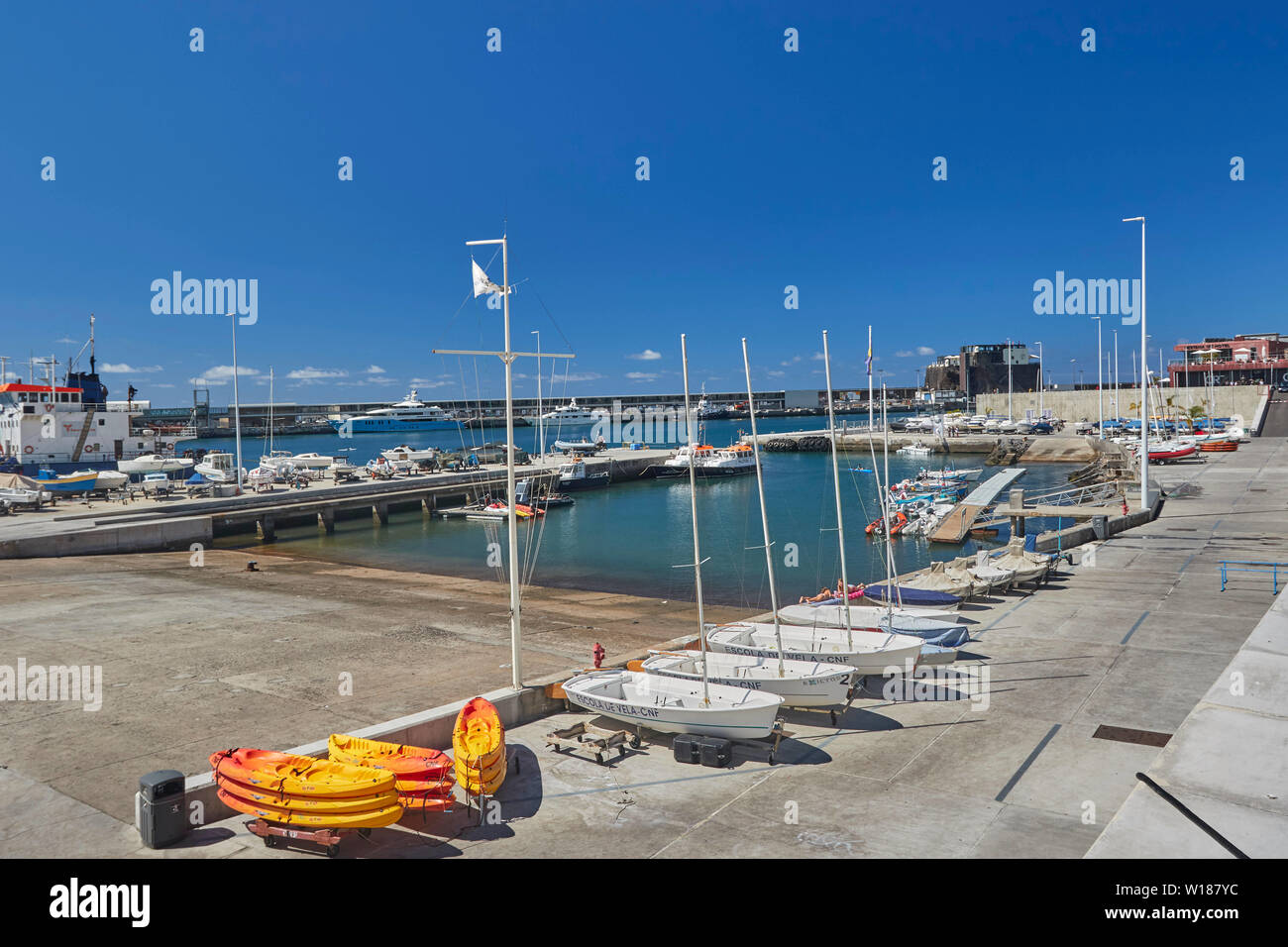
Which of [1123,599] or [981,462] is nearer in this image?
[1123,599]

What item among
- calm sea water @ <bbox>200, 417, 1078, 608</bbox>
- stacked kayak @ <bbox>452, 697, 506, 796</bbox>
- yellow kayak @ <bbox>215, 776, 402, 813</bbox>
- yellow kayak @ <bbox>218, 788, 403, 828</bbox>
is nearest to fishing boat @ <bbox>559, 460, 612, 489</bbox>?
calm sea water @ <bbox>200, 417, 1078, 608</bbox>

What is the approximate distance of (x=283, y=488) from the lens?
6525 centimetres

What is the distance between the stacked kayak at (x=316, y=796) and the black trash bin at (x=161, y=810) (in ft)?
1.61

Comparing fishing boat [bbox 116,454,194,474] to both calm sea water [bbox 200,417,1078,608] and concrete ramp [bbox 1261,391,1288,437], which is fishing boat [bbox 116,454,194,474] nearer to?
calm sea water [bbox 200,417,1078,608]

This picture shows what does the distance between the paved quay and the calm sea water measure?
396 inches

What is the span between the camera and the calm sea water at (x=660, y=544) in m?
40.0

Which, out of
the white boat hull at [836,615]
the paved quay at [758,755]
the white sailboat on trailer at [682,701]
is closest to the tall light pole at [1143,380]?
the paved quay at [758,755]

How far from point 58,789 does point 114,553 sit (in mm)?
33091

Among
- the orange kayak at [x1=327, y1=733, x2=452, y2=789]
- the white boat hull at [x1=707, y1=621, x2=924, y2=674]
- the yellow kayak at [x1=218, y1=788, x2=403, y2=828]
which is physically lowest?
the white boat hull at [x1=707, y1=621, x2=924, y2=674]

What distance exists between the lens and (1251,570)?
1016 inches

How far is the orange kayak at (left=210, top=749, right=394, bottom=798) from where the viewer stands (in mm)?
9758

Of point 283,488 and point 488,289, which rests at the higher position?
point 488,289

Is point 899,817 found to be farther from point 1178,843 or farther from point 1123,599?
point 1123,599
